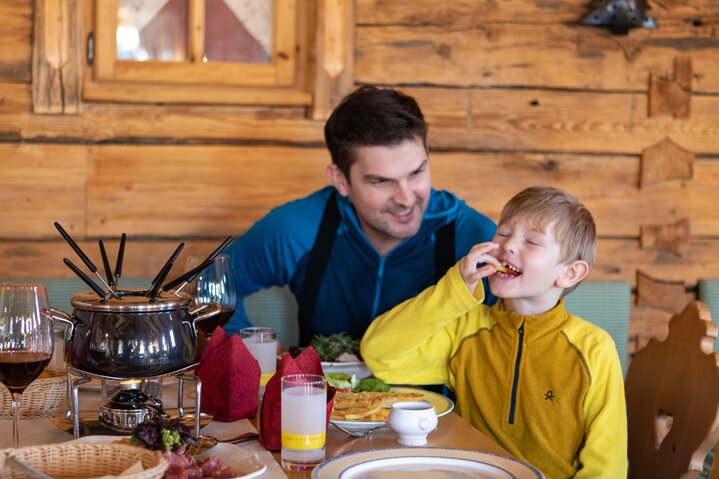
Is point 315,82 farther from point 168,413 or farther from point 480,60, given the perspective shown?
point 168,413

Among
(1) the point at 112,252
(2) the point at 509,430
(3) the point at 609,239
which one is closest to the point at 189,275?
(2) the point at 509,430


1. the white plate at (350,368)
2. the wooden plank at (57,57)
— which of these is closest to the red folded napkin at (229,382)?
the white plate at (350,368)

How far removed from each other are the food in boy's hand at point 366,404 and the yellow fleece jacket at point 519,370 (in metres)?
0.24

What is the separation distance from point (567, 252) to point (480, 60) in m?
1.30

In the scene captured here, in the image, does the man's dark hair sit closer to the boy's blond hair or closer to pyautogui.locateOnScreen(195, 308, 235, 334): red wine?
the boy's blond hair

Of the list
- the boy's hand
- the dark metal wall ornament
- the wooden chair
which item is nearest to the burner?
the boy's hand

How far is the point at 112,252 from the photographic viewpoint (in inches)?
114

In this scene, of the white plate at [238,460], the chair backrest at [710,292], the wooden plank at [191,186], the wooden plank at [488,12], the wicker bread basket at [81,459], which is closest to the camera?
the wicker bread basket at [81,459]

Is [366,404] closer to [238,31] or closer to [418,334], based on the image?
[418,334]

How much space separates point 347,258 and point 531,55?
1.09 meters

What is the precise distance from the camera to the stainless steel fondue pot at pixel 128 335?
1.34 meters

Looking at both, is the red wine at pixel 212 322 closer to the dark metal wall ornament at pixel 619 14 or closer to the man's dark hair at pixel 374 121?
the man's dark hair at pixel 374 121

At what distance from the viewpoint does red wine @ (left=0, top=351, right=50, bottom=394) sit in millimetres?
1306

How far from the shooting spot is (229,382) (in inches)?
60.4
